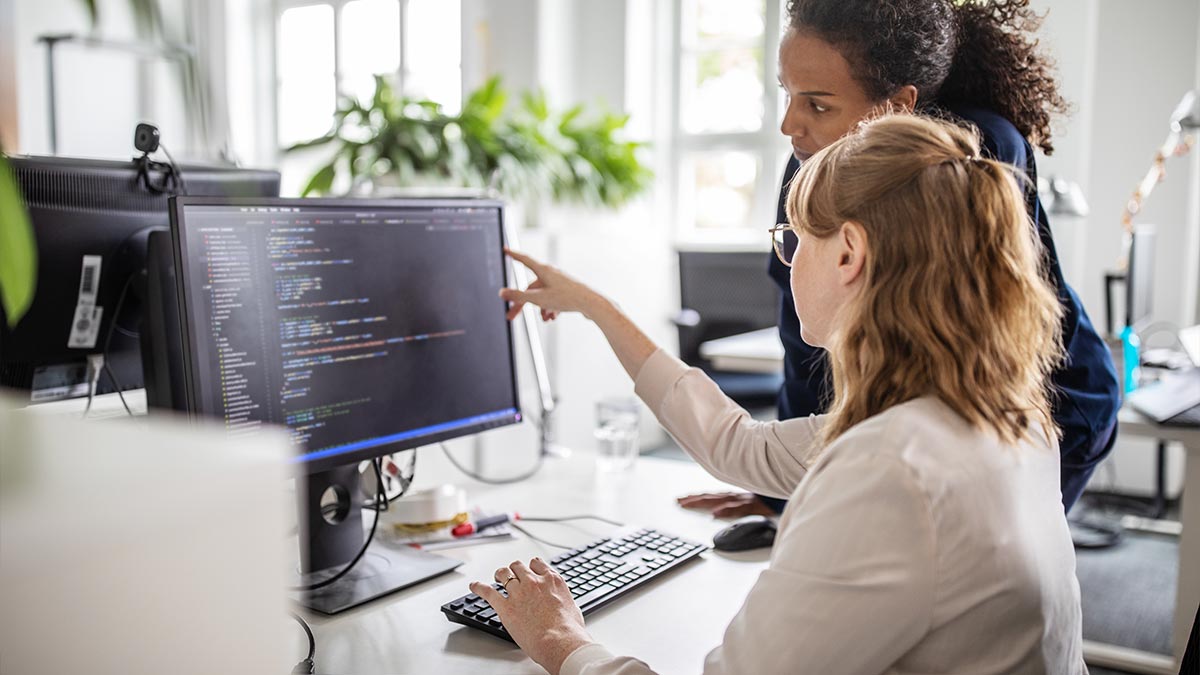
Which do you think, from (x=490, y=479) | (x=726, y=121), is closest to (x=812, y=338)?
(x=490, y=479)

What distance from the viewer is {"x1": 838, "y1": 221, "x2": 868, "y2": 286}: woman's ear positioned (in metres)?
0.85

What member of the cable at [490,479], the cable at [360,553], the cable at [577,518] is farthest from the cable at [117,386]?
the cable at [577,518]

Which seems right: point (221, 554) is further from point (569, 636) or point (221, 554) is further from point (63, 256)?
point (63, 256)

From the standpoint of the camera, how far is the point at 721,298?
14.7ft

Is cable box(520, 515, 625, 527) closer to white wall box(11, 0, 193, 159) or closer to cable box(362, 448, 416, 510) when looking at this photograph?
cable box(362, 448, 416, 510)

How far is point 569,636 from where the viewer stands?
0.97m

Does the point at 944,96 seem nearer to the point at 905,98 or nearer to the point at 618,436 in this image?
the point at 905,98

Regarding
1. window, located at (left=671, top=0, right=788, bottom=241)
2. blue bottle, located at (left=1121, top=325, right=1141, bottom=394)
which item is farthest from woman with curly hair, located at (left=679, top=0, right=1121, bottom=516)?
window, located at (left=671, top=0, right=788, bottom=241)

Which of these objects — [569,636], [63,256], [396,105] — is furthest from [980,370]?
[396,105]

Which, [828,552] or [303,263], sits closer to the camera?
[828,552]

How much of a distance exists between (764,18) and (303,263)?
179 inches

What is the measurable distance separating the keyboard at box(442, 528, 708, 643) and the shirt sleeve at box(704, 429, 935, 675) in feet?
1.25

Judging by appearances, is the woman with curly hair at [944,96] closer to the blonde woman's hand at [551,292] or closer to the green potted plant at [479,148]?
the blonde woman's hand at [551,292]

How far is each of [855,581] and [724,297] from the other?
3.76 meters
